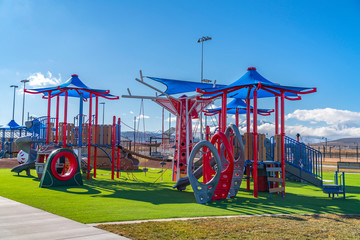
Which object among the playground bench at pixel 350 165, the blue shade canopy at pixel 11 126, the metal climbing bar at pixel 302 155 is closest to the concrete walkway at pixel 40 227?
the metal climbing bar at pixel 302 155

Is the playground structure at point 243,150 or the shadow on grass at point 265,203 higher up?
the playground structure at point 243,150

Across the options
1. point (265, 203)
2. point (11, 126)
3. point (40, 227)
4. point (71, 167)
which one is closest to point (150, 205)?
point (40, 227)

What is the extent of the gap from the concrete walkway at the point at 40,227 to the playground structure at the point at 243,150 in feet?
16.8

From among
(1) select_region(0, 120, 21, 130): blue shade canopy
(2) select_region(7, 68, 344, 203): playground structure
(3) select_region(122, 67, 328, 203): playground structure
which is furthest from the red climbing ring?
(1) select_region(0, 120, 21, 130): blue shade canopy

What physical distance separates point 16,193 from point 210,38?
2459cm

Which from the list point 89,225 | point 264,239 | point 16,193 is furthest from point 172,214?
point 16,193

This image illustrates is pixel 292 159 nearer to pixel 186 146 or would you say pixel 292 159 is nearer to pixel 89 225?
pixel 186 146

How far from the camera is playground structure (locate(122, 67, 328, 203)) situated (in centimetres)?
1313

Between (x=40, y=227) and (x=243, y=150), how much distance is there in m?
8.22

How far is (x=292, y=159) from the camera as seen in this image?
18.5 meters

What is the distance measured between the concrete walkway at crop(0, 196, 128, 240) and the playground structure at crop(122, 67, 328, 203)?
5125 mm

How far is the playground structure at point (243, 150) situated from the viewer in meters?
13.1

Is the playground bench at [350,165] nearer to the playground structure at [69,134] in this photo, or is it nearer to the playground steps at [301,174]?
the playground steps at [301,174]

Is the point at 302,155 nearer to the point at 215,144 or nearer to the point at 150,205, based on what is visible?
the point at 215,144
